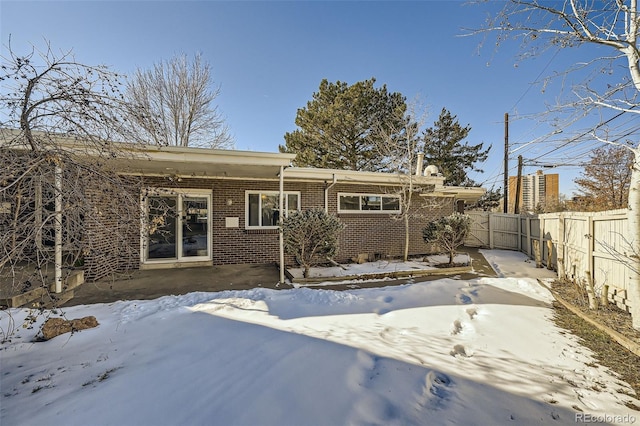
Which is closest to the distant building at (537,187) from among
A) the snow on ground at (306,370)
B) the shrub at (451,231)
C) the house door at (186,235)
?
the shrub at (451,231)

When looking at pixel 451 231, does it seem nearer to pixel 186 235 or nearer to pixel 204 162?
pixel 204 162

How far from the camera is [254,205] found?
837cm

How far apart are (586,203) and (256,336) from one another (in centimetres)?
1932

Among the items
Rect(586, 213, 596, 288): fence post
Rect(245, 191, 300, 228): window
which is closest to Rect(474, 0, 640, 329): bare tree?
Rect(586, 213, 596, 288): fence post

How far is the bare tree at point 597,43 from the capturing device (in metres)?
3.67

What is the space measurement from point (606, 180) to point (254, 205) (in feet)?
60.8

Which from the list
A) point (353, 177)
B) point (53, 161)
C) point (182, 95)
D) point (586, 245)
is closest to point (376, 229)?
point (353, 177)

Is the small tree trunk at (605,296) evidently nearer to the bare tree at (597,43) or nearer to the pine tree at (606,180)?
the bare tree at (597,43)

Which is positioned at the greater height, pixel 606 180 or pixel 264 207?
pixel 606 180

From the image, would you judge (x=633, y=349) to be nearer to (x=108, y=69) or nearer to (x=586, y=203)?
(x=108, y=69)

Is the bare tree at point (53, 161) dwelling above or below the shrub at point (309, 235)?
above

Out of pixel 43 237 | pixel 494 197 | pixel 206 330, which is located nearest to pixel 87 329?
pixel 206 330

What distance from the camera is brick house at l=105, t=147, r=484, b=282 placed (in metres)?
6.88

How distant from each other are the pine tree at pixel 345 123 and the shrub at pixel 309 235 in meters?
10.7
